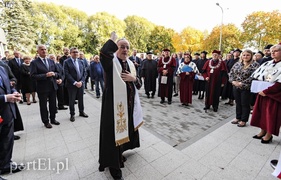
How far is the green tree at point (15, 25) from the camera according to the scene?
24484 mm

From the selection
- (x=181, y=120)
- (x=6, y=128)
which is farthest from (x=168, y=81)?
(x=6, y=128)

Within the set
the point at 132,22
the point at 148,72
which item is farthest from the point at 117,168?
the point at 132,22

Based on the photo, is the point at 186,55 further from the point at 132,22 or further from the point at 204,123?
the point at 132,22

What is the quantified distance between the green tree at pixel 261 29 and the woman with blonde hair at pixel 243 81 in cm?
2458

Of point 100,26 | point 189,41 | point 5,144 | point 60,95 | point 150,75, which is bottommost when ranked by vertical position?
point 5,144

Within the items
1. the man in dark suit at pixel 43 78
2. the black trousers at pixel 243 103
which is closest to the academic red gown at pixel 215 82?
the black trousers at pixel 243 103

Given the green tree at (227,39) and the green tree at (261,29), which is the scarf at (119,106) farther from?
the green tree at (227,39)

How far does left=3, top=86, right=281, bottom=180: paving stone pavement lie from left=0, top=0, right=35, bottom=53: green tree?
2756cm

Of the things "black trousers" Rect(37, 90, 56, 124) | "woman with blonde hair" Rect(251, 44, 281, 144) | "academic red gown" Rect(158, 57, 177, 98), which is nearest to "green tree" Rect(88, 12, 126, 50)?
"academic red gown" Rect(158, 57, 177, 98)

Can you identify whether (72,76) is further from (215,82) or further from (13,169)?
(215,82)

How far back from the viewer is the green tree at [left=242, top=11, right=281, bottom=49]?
2211 centimetres

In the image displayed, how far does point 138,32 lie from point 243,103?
4304 cm

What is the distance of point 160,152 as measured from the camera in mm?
3148

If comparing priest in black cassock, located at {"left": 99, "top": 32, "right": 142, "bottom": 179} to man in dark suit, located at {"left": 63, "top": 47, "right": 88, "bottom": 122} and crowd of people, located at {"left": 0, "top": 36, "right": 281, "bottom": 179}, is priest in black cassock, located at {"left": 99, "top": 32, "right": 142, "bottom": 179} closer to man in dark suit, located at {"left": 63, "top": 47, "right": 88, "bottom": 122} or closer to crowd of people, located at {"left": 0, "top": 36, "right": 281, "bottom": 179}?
crowd of people, located at {"left": 0, "top": 36, "right": 281, "bottom": 179}
